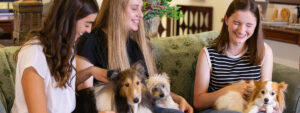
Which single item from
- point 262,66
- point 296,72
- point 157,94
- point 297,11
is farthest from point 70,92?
point 297,11

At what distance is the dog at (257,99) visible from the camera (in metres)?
1.67

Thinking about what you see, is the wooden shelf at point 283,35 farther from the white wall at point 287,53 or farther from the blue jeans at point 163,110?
the blue jeans at point 163,110

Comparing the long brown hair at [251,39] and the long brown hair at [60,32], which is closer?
the long brown hair at [60,32]

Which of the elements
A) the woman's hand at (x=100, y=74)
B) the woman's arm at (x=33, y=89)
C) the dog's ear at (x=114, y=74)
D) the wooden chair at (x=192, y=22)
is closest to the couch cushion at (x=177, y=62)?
the woman's hand at (x=100, y=74)

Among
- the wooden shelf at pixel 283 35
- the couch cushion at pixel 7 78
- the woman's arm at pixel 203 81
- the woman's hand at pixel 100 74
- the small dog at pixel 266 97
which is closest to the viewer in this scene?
the woman's hand at pixel 100 74

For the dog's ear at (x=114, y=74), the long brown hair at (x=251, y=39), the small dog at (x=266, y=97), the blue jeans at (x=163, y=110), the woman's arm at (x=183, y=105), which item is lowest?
the woman's arm at (x=183, y=105)

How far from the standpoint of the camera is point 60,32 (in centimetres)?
130

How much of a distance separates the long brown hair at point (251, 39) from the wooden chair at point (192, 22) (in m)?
3.20

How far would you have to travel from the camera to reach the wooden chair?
522cm

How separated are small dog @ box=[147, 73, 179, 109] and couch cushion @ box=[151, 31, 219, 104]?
0.49m

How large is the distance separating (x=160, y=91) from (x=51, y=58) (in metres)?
0.59

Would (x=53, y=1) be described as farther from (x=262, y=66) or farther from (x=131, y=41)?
(x=262, y=66)

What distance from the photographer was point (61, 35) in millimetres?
1312

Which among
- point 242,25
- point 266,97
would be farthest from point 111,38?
point 266,97
